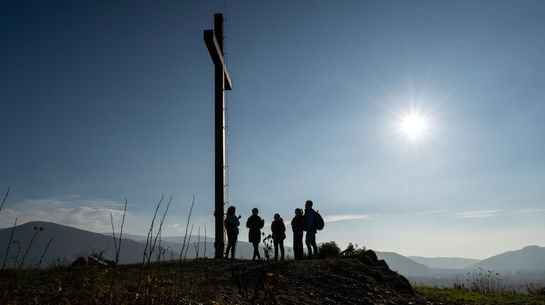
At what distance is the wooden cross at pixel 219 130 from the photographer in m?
12.7

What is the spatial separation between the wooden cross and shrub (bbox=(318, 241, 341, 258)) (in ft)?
14.7

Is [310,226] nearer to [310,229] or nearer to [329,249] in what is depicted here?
[310,229]

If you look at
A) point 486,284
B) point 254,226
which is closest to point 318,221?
point 254,226

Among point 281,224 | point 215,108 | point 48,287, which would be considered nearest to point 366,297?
point 281,224

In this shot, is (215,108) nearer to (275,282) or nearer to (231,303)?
(231,303)

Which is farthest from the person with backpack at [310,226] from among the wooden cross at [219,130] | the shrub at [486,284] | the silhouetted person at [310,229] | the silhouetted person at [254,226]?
the shrub at [486,284]

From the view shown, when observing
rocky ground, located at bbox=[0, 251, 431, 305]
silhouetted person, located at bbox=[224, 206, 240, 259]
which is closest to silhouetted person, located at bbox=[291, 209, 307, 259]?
silhouetted person, located at bbox=[224, 206, 240, 259]

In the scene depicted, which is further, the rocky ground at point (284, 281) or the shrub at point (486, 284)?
the shrub at point (486, 284)

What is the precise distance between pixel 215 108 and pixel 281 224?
181 inches

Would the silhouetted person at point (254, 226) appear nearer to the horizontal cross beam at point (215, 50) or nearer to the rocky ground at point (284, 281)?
the rocky ground at point (284, 281)

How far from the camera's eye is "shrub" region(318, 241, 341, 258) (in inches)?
612

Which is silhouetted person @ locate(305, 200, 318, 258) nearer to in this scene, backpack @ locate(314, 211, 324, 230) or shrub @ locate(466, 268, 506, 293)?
backpack @ locate(314, 211, 324, 230)

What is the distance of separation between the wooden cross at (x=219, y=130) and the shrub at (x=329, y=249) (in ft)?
14.7

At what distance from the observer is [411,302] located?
1023cm
